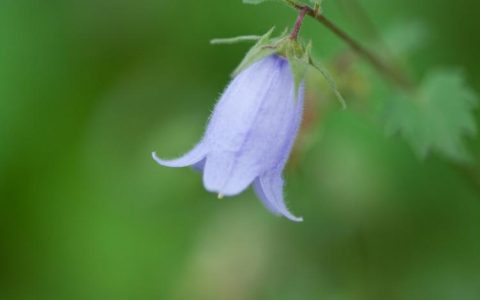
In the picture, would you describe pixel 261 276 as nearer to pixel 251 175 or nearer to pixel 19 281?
pixel 19 281

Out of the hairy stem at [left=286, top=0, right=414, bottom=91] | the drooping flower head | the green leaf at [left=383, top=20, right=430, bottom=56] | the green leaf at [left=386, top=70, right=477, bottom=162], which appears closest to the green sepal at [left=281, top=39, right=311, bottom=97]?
the drooping flower head

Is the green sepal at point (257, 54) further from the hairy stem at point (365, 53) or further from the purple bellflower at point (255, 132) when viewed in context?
the hairy stem at point (365, 53)

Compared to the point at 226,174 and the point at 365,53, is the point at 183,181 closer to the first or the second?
the point at 365,53

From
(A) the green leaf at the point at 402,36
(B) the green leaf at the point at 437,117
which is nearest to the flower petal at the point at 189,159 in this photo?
(B) the green leaf at the point at 437,117

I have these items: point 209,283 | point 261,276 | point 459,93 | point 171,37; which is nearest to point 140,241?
point 209,283

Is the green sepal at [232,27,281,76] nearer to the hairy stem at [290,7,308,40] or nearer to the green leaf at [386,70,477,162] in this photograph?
the hairy stem at [290,7,308,40]

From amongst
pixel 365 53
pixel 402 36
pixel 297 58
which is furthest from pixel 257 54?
pixel 402 36
